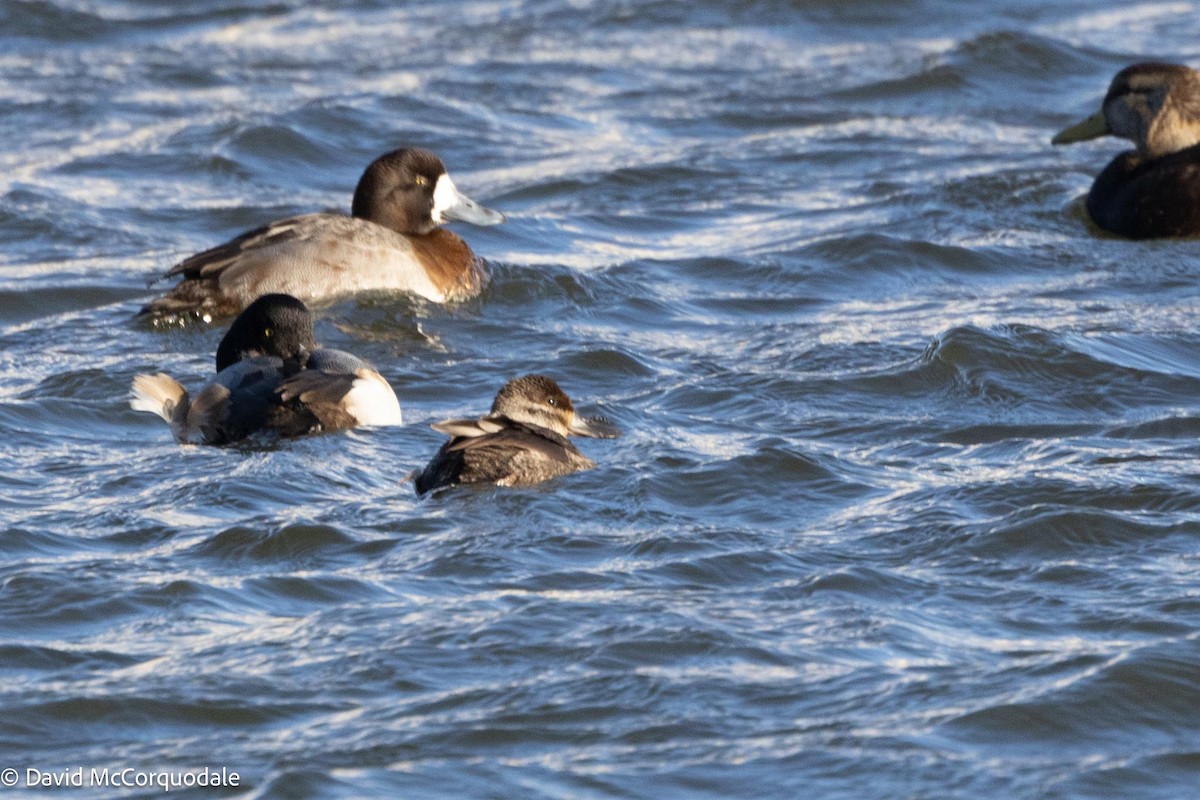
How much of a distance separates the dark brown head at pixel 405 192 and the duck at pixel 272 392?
2555 millimetres

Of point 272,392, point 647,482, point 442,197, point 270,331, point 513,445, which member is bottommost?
point 647,482

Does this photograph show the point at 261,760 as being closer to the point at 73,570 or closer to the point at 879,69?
the point at 73,570

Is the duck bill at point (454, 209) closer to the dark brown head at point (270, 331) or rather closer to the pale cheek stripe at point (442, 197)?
the pale cheek stripe at point (442, 197)

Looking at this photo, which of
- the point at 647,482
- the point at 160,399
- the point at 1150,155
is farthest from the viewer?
the point at 1150,155

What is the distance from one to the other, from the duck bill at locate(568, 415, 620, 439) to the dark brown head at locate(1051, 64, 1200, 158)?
5.43m

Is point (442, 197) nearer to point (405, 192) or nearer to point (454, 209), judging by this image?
point (454, 209)

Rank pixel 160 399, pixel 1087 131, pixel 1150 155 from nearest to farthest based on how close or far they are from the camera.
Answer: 1. pixel 160 399
2. pixel 1150 155
3. pixel 1087 131

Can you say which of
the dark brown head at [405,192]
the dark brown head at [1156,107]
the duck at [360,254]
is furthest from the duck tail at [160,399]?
the dark brown head at [1156,107]

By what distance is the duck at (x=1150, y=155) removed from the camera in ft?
37.5

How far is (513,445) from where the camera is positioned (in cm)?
714

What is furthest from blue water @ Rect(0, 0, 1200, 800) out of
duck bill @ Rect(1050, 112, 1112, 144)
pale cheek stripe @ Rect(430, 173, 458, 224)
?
pale cheek stripe @ Rect(430, 173, 458, 224)

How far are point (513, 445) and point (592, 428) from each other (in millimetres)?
826

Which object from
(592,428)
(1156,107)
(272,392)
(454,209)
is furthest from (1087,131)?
(272,392)

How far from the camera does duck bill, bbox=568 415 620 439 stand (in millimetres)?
7804
